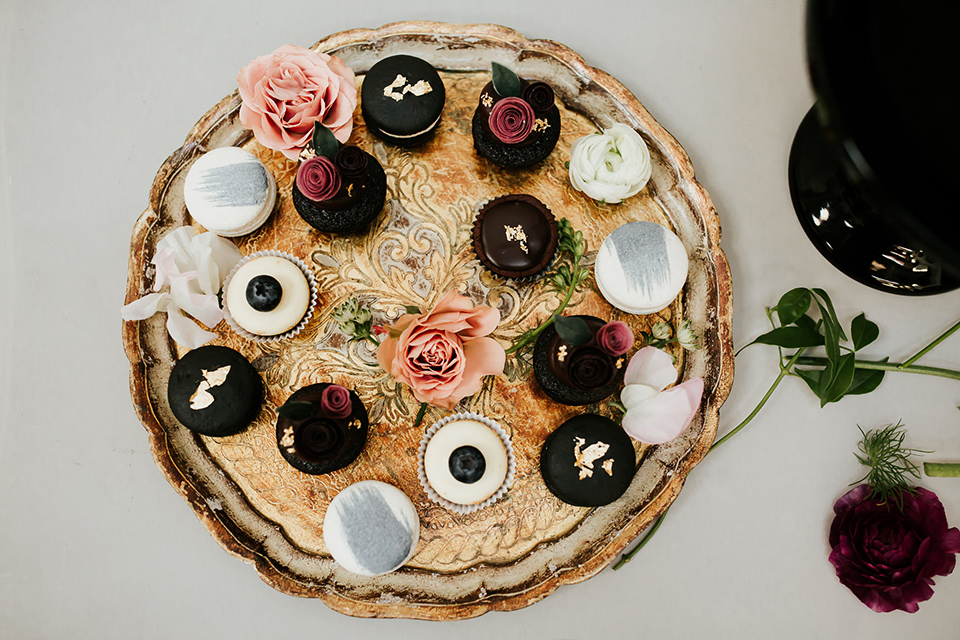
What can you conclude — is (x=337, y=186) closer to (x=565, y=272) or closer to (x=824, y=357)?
(x=565, y=272)

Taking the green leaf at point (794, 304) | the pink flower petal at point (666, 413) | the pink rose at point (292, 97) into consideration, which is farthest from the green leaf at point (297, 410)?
the green leaf at point (794, 304)

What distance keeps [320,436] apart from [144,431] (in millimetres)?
674

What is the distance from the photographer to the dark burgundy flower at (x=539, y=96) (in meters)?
1.08

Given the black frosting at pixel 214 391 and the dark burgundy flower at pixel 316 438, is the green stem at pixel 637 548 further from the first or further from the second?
the black frosting at pixel 214 391

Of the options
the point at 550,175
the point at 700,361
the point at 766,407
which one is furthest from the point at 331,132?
the point at 766,407

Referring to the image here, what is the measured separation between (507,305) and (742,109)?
0.82 metres

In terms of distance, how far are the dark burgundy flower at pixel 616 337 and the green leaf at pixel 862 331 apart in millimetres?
595

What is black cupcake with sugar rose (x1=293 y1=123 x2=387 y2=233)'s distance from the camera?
3.28ft

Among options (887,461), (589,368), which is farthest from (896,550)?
(589,368)

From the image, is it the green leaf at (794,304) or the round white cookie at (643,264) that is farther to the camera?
Result: the green leaf at (794,304)

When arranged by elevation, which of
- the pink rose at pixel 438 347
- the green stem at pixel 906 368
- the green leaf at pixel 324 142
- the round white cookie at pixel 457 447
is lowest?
the round white cookie at pixel 457 447

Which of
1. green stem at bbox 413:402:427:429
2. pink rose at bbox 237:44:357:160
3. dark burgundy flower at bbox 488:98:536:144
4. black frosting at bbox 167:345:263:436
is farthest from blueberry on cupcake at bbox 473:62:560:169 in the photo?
black frosting at bbox 167:345:263:436

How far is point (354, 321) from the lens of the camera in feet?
3.49

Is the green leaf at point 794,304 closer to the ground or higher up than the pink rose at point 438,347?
higher up
